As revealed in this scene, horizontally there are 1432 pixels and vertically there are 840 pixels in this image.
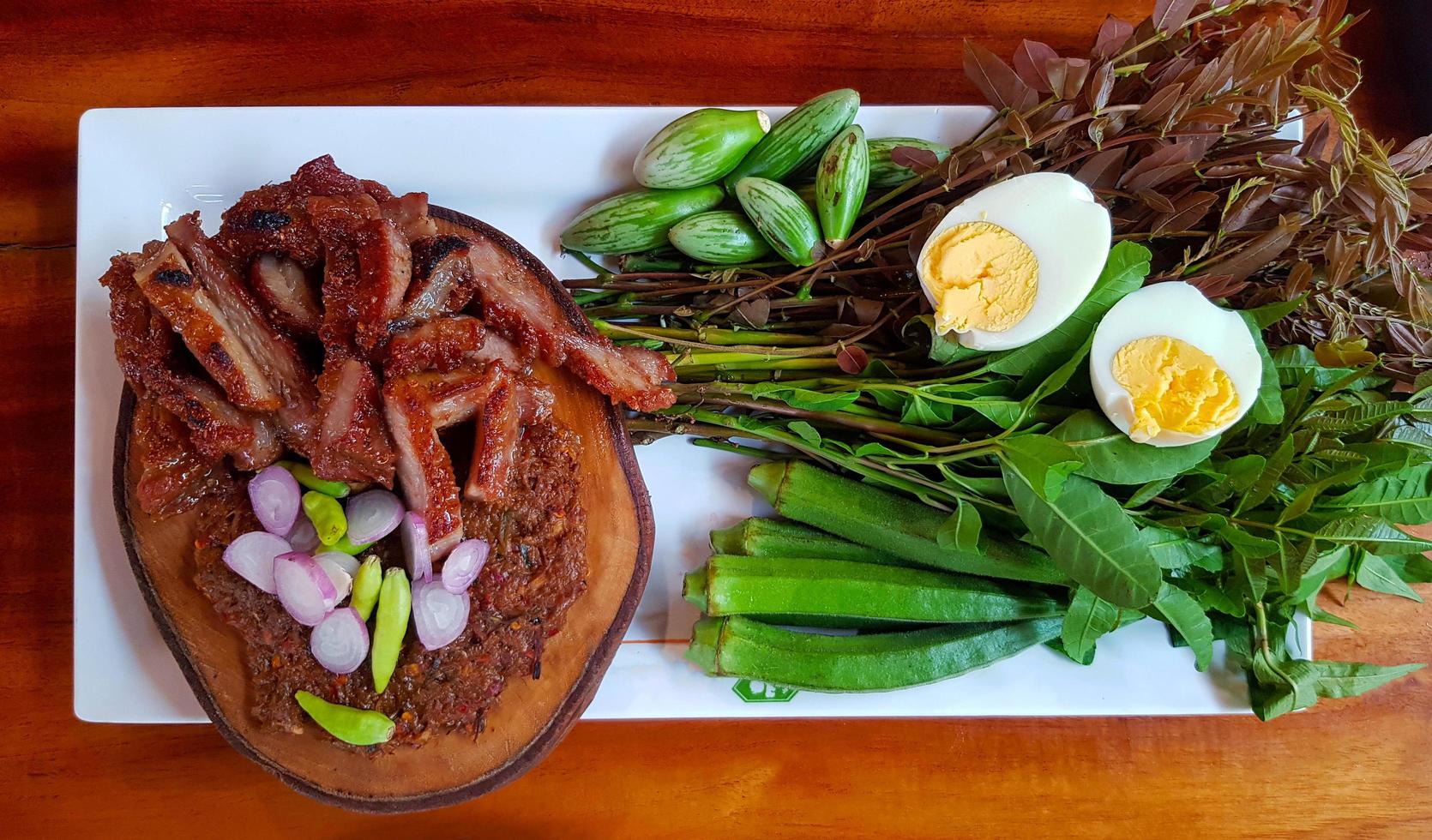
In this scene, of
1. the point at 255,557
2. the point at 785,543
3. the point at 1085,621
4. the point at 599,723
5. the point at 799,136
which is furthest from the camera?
the point at 599,723

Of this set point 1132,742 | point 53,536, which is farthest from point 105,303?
point 1132,742

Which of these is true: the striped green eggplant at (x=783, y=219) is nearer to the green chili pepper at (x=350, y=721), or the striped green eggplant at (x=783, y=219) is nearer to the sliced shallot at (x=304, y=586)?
the sliced shallot at (x=304, y=586)

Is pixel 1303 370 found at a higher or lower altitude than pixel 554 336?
higher

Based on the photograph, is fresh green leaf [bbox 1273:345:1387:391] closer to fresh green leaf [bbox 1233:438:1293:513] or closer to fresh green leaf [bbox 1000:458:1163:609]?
fresh green leaf [bbox 1233:438:1293:513]

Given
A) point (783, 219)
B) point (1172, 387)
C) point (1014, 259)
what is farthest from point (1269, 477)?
point (783, 219)

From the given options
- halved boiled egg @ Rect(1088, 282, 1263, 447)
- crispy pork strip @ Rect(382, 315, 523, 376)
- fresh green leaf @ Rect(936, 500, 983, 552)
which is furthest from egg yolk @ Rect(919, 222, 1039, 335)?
crispy pork strip @ Rect(382, 315, 523, 376)

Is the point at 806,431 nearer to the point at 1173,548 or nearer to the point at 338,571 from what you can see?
the point at 1173,548

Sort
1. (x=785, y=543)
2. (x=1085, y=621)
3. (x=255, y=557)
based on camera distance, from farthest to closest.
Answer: (x=785, y=543), (x=1085, y=621), (x=255, y=557)

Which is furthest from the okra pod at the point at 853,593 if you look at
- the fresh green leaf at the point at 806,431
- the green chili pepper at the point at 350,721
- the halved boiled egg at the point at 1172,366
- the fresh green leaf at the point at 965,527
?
the green chili pepper at the point at 350,721
